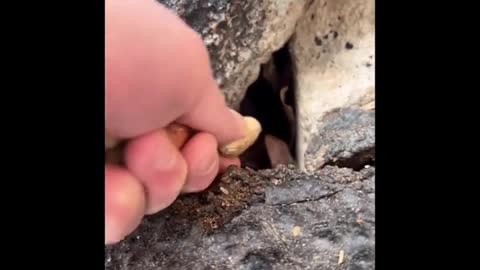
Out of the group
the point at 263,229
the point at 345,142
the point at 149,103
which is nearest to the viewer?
the point at 149,103

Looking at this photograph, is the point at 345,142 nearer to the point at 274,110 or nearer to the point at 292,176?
the point at 292,176

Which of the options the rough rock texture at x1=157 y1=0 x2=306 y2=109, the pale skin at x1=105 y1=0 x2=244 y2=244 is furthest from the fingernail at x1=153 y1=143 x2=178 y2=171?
the rough rock texture at x1=157 y1=0 x2=306 y2=109

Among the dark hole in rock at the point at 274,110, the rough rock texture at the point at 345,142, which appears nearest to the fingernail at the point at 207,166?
the rough rock texture at the point at 345,142

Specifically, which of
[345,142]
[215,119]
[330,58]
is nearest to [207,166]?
[215,119]

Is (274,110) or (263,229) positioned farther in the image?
(274,110)

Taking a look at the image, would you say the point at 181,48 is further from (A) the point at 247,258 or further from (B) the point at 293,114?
(B) the point at 293,114
